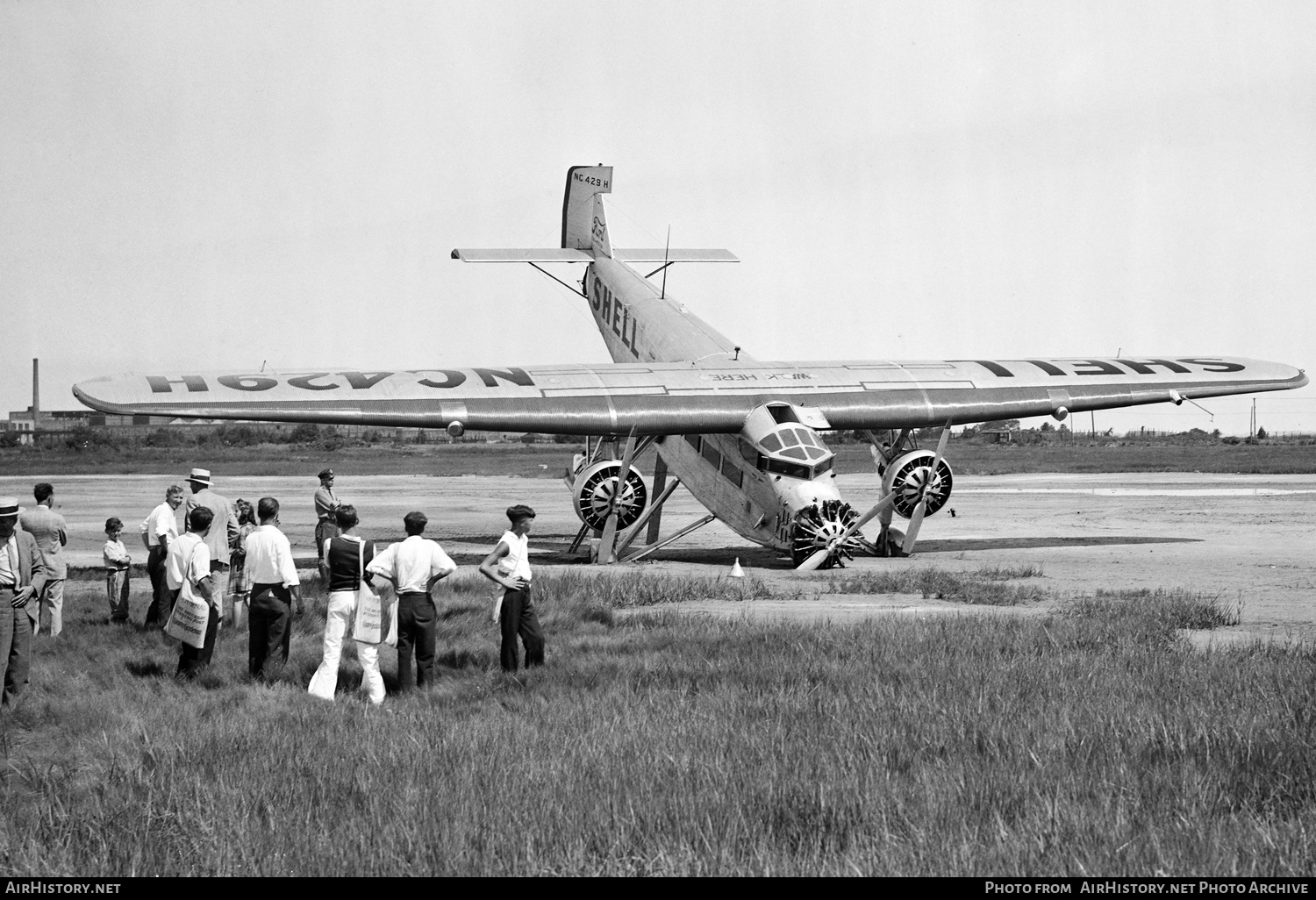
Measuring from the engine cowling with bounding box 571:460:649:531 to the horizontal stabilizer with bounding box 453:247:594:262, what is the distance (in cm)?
1178

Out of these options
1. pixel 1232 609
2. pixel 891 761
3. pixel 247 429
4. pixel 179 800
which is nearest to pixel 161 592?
pixel 179 800

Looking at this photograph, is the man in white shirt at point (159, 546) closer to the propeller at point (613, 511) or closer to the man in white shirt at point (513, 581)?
the man in white shirt at point (513, 581)

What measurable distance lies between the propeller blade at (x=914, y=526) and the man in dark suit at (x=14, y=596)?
55.4 feet

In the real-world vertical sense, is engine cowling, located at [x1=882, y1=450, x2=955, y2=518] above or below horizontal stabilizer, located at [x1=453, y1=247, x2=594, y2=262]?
below

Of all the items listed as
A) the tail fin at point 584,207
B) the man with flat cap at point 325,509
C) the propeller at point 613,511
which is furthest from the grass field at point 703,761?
the tail fin at point 584,207

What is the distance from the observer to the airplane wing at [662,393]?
21797mm

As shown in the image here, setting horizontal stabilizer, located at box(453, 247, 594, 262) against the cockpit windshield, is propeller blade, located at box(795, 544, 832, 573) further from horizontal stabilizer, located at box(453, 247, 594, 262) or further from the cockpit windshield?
horizontal stabilizer, located at box(453, 247, 594, 262)

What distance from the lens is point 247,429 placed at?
114375 mm

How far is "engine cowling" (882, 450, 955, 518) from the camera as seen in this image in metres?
24.4

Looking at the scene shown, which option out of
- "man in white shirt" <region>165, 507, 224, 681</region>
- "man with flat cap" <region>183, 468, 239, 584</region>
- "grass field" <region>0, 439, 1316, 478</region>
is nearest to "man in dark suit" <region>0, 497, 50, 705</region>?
"man in white shirt" <region>165, 507, 224, 681</region>

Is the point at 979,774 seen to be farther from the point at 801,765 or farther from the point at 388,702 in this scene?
the point at 388,702

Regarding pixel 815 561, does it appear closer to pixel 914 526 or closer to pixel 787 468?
pixel 787 468

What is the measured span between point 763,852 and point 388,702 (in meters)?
5.32

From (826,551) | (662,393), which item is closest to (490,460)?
(662,393)
